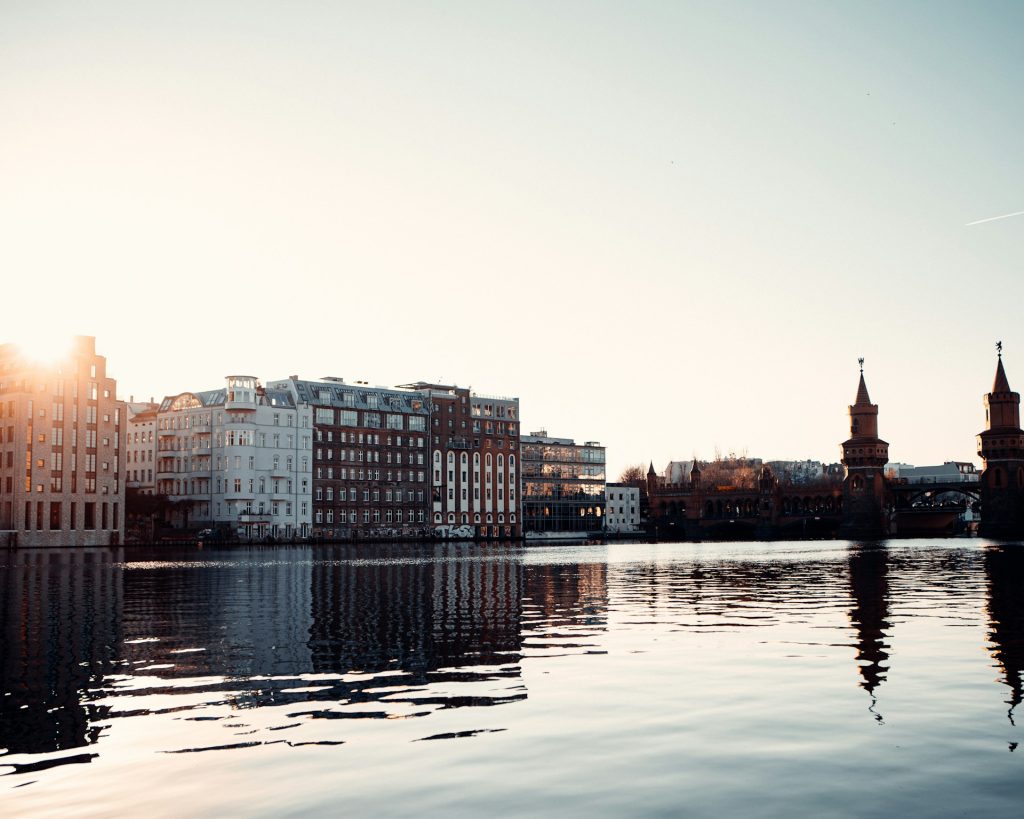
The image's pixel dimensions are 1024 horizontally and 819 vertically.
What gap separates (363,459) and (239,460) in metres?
24.9

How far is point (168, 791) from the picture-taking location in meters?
12.6

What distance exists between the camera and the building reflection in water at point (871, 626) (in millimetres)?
20656

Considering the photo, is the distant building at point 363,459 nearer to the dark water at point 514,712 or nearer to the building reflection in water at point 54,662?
the building reflection in water at point 54,662

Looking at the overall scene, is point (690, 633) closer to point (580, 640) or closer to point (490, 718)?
point (580, 640)

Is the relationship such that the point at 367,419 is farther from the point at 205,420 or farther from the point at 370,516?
the point at 205,420

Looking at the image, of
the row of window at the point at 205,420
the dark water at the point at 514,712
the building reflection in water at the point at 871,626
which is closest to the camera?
the dark water at the point at 514,712

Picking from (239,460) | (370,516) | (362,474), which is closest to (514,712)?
(239,460)

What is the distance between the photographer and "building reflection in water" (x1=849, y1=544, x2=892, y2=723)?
20656 mm

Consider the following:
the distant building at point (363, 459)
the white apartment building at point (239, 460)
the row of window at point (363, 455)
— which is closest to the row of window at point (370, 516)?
the distant building at point (363, 459)

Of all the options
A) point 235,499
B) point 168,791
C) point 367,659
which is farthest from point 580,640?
point 235,499

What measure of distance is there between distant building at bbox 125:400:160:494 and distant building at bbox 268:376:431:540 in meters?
20.2

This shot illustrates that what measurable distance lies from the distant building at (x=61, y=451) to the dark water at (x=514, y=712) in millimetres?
108435

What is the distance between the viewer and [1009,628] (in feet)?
97.4

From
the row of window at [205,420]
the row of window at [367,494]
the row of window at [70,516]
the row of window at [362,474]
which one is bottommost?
the row of window at [70,516]
